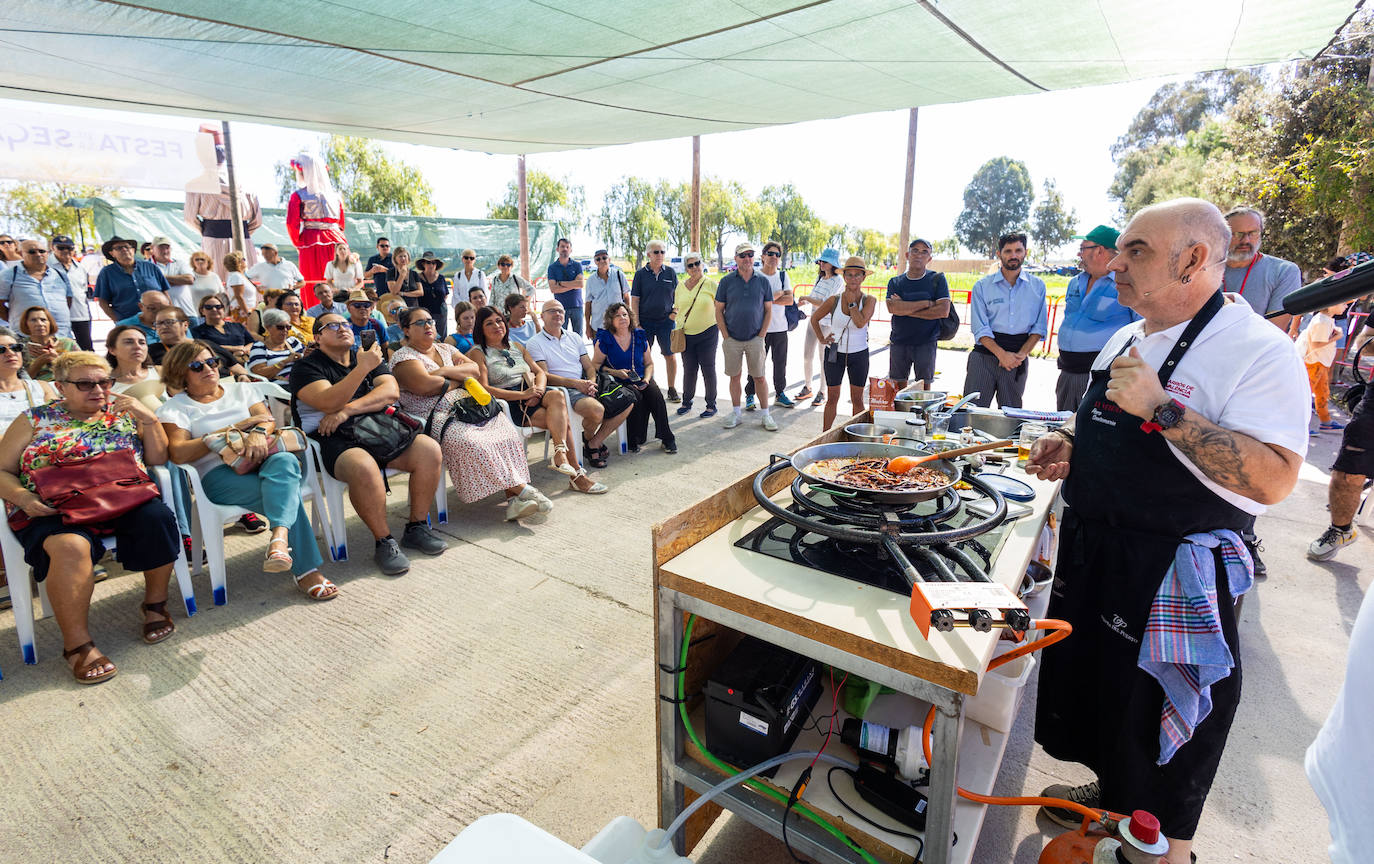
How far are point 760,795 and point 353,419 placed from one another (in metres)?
3.04

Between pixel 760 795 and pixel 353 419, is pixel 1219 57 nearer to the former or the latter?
pixel 760 795

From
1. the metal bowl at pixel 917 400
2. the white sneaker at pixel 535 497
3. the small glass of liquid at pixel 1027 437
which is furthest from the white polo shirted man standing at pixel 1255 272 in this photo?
the white sneaker at pixel 535 497

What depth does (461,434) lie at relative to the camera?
3.98 metres

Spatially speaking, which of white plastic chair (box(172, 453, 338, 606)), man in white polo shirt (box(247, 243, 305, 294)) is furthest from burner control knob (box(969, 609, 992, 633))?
man in white polo shirt (box(247, 243, 305, 294))

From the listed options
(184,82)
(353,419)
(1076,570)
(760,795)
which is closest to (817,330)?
(353,419)

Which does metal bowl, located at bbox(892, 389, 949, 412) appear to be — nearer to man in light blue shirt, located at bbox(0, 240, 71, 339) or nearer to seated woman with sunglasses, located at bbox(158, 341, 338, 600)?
seated woman with sunglasses, located at bbox(158, 341, 338, 600)

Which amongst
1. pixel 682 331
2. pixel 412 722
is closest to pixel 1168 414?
pixel 412 722

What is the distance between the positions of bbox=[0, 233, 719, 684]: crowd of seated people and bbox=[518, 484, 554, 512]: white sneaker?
1 cm

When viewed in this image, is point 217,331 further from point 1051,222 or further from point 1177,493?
point 1051,222

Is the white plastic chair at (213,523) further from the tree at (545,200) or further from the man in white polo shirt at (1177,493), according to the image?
the tree at (545,200)

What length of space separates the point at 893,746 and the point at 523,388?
156 inches

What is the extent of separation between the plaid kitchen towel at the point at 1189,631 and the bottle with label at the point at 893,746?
612 mm

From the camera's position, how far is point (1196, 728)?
154 cm

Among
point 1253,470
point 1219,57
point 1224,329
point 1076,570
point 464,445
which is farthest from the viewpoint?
point 1219,57
